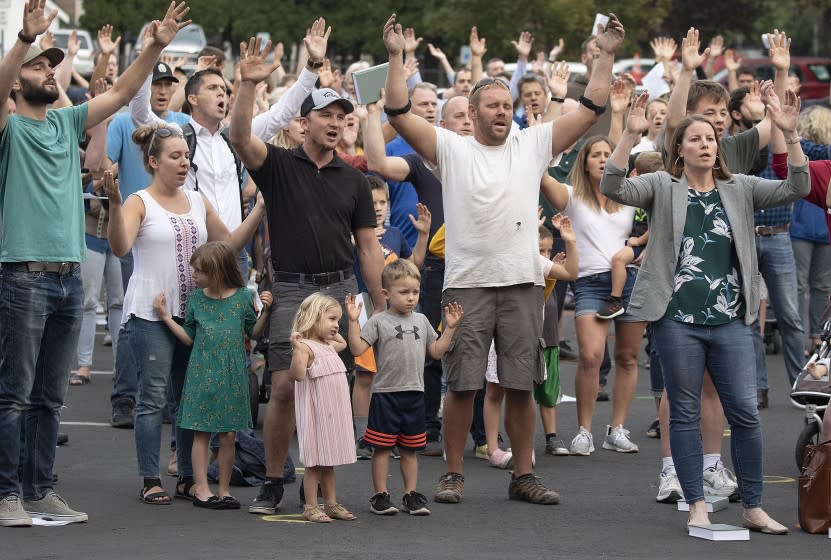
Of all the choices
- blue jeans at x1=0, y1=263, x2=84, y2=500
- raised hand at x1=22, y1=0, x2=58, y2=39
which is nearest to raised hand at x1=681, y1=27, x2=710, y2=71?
blue jeans at x1=0, y1=263, x2=84, y2=500

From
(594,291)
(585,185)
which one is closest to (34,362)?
(594,291)

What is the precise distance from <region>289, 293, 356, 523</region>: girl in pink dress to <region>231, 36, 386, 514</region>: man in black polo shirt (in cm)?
17

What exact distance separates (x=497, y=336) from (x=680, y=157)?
141cm

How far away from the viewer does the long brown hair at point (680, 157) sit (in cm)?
801

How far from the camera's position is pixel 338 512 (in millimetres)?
8062

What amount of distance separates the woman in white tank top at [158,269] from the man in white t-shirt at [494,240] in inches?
42.7

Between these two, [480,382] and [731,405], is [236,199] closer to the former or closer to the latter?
[480,382]

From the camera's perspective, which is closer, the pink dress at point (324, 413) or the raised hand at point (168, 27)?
the raised hand at point (168, 27)

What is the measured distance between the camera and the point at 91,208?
12.6 m

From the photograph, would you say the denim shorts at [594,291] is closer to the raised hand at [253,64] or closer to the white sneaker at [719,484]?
the white sneaker at [719,484]

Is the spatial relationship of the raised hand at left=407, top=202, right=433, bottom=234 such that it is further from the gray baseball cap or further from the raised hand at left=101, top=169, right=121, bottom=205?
the gray baseball cap

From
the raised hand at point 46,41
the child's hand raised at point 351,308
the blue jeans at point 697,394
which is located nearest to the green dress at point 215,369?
the child's hand raised at point 351,308

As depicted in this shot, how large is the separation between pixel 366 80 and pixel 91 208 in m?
3.84

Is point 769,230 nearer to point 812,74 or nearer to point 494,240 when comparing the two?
point 494,240
